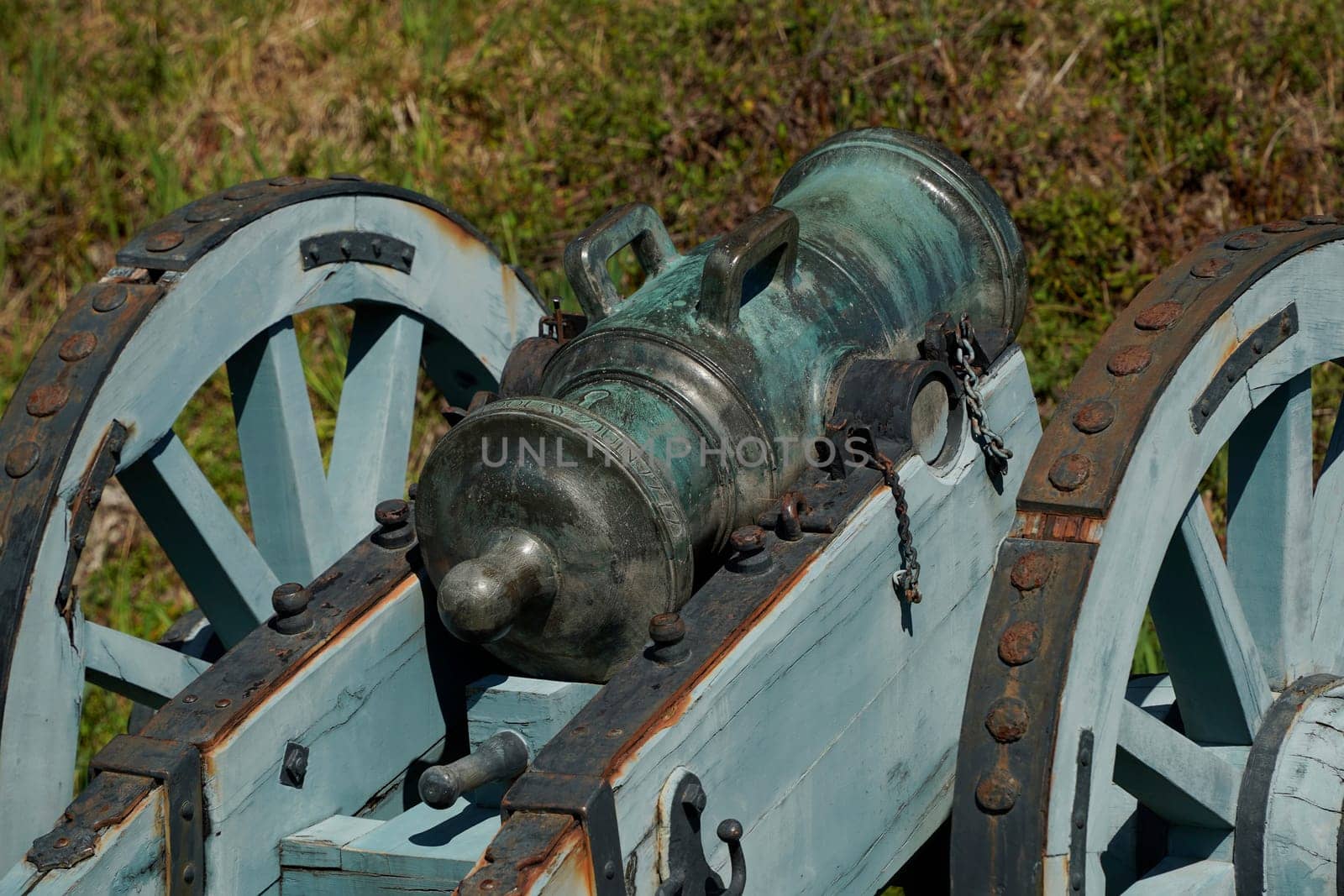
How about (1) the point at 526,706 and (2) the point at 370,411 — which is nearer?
(1) the point at 526,706

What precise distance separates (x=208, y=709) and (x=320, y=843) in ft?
0.80

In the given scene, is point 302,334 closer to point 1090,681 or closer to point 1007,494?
point 1007,494

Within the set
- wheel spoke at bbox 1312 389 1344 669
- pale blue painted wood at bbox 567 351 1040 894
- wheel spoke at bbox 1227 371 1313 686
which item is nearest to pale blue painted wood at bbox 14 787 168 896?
pale blue painted wood at bbox 567 351 1040 894

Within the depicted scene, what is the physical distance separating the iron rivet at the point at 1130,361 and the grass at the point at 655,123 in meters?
2.46

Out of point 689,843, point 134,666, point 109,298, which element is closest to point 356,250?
point 109,298

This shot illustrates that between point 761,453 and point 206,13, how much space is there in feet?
16.5

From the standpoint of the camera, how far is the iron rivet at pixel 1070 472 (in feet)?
7.54

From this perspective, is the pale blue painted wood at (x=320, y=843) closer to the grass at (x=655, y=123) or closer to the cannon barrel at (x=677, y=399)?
the cannon barrel at (x=677, y=399)

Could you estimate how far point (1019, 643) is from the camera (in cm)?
225

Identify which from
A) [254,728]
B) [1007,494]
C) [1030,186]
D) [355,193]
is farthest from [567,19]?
[254,728]

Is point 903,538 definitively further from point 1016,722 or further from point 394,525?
point 394,525

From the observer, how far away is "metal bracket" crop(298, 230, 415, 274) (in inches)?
120

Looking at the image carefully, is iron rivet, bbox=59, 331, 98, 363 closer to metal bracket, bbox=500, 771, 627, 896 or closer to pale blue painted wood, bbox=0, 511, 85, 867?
pale blue painted wood, bbox=0, 511, 85, 867

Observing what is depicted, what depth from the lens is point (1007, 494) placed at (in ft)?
9.18
